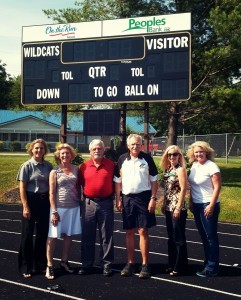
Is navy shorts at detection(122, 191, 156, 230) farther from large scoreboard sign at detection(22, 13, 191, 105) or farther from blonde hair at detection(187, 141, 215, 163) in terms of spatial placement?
large scoreboard sign at detection(22, 13, 191, 105)

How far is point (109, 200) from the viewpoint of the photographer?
22.2ft

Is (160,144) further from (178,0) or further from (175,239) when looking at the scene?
(175,239)

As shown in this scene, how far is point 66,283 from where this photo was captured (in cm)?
629

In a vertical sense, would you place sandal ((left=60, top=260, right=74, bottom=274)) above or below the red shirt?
below

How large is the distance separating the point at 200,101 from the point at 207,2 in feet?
17.6

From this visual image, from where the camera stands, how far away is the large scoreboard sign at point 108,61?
52.6ft

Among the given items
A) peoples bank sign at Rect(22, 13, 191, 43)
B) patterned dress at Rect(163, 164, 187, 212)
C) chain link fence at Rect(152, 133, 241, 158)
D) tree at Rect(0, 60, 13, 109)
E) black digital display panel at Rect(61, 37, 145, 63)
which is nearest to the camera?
patterned dress at Rect(163, 164, 187, 212)

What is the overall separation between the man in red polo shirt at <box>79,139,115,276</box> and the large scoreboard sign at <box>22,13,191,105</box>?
9626 millimetres

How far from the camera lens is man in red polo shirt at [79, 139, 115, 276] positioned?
21.9ft

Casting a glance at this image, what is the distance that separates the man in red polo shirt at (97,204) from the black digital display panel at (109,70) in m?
9.61

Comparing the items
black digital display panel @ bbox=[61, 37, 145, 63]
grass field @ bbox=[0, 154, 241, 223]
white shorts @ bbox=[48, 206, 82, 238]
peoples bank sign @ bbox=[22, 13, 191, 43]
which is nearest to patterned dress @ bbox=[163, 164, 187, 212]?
white shorts @ bbox=[48, 206, 82, 238]

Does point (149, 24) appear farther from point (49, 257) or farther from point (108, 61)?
point (49, 257)

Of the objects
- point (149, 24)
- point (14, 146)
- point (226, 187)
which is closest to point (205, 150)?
point (149, 24)

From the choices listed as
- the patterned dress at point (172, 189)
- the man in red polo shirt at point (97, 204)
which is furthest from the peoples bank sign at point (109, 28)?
the man in red polo shirt at point (97, 204)
